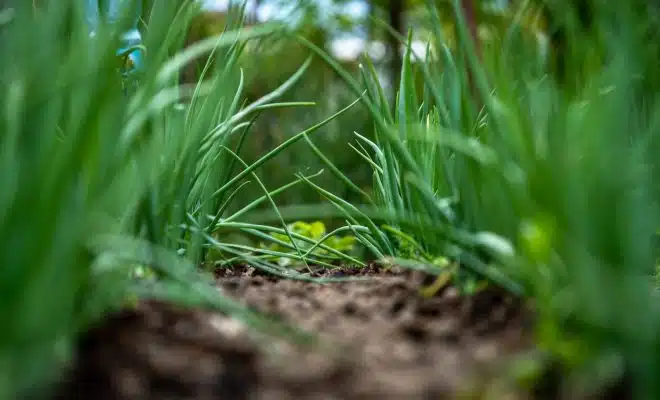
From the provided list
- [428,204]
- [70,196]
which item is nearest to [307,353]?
[70,196]

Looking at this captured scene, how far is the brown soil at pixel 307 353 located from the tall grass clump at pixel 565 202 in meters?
0.06

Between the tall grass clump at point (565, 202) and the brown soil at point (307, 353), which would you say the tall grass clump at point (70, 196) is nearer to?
the brown soil at point (307, 353)

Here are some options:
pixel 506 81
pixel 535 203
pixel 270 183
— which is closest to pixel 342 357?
pixel 535 203

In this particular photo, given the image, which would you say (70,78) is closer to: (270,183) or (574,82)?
(574,82)

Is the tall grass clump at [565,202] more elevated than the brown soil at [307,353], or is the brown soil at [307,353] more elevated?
the tall grass clump at [565,202]

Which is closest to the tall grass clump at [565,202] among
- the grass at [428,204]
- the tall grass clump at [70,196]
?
the grass at [428,204]

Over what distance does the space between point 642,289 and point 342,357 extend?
0.27 m

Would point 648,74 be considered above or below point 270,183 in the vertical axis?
above

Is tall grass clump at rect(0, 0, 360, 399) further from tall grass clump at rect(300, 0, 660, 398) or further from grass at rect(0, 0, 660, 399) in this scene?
tall grass clump at rect(300, 0, 660, 398)

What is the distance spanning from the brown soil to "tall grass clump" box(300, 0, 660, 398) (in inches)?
Answer: 2.3

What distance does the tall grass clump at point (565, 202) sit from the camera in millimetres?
557

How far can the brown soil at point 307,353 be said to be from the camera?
557 mm

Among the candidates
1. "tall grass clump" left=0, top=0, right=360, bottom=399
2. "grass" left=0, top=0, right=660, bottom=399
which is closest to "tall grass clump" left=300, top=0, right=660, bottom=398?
"grass" left=0, top=0, right=660, bottom=399

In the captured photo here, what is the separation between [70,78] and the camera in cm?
65
